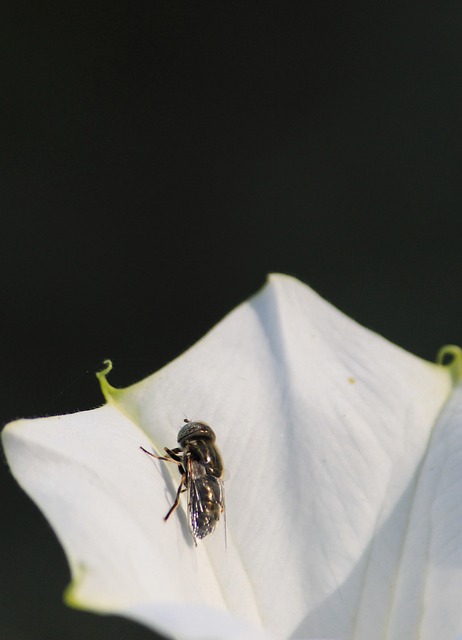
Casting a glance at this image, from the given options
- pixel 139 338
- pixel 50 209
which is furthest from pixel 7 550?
pixel 50 209

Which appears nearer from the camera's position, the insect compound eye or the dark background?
the insect compound eye

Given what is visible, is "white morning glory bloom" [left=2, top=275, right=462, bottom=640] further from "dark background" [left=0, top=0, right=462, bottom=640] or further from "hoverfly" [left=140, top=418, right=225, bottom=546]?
"dark background" [left=0, top=0, right=462, bottom=640]

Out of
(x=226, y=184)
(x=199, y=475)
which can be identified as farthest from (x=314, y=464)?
(x=226, y=184)

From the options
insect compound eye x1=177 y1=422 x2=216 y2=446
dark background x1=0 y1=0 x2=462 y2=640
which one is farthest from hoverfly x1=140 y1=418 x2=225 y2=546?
dark background x1=0 y1=0 x2=462 y2=640

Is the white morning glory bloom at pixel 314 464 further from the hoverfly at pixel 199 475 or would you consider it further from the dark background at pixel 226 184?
the dark background at pixel 226 184

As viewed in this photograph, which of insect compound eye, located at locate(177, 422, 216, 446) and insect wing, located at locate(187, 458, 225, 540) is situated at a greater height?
insect compound eye, located at locate(177, 422, 216, 446)

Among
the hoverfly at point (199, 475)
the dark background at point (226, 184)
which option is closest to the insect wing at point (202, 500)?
the hoverfly at point (199, 475)
